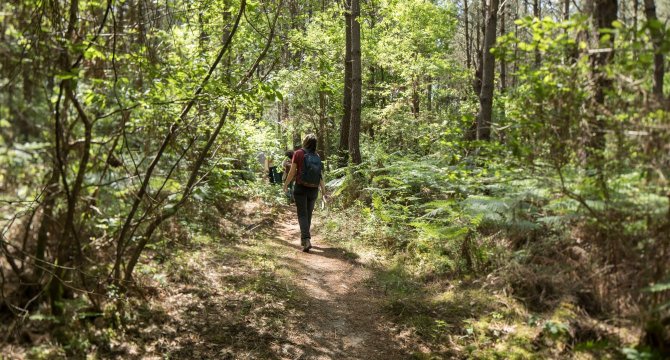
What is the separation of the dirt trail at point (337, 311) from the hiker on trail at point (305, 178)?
63 cm

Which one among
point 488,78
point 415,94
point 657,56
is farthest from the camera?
point 415,94

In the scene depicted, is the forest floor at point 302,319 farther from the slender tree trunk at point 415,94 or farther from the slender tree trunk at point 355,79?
the slender tree trunk at point 415,94

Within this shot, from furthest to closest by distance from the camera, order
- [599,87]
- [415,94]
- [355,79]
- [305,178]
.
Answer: [415,94], [355,79], [305,178], [599,87]

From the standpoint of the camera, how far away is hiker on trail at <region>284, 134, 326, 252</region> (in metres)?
8.21

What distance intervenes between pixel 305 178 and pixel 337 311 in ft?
9.88

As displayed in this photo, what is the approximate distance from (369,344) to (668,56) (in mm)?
3855

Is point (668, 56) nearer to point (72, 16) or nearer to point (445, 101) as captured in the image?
point (72, 16)

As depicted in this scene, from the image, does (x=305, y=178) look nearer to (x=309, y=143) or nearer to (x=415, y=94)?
(x=309, y=143)

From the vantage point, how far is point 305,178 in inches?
323

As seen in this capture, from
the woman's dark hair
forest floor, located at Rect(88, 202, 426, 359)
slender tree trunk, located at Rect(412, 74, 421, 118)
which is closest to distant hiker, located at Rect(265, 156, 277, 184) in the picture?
slender tree trunk, located at Rect(412, 74, 421, 118)

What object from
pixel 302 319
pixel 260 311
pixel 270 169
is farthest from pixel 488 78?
pixel 270 169

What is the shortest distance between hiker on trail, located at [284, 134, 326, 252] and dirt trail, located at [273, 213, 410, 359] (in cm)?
63

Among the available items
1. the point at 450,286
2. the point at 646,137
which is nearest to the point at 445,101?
the point at 450,286

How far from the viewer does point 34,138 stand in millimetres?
4109
